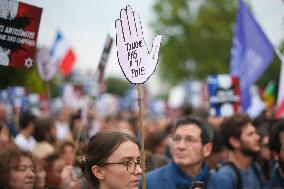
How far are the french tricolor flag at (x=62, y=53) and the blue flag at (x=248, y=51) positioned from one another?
3343mm

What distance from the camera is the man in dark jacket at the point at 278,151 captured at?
425 cm

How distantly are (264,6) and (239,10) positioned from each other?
435mm

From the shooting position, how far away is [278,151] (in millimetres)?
4480

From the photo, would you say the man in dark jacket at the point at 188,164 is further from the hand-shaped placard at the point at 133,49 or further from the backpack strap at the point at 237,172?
the hand-shaped placard at the point at 133,49

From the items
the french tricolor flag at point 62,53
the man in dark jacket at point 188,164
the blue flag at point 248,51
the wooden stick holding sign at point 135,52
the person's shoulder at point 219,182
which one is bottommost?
the person's shoulder at point 219,182

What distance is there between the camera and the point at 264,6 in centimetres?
741

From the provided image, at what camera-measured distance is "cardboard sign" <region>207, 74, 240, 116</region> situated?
761 cm

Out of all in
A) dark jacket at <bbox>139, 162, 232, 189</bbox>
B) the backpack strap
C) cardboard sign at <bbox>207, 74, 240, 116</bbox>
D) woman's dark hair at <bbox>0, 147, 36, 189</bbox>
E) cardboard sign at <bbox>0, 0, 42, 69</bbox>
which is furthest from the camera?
cardboard sign at <bbox>207, 74, 240, 116</bbox>

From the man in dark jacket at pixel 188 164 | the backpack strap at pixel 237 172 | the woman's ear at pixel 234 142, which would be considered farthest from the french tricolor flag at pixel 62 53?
the man in dark jacket at pixel 188 164

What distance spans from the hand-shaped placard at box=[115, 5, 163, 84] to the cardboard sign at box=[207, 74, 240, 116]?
4372mm

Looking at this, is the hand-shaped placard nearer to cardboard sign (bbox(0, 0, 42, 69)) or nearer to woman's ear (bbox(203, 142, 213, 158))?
cardboard sign (bbox(0, 0, 42, 69))

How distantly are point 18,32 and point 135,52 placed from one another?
3.08 ft

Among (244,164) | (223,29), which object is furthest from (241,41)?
(223,29)

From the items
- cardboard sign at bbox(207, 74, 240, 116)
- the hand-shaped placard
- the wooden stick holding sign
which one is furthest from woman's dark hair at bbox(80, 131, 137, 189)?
cardboard sign at bbox(207, 74, 240, 116)
